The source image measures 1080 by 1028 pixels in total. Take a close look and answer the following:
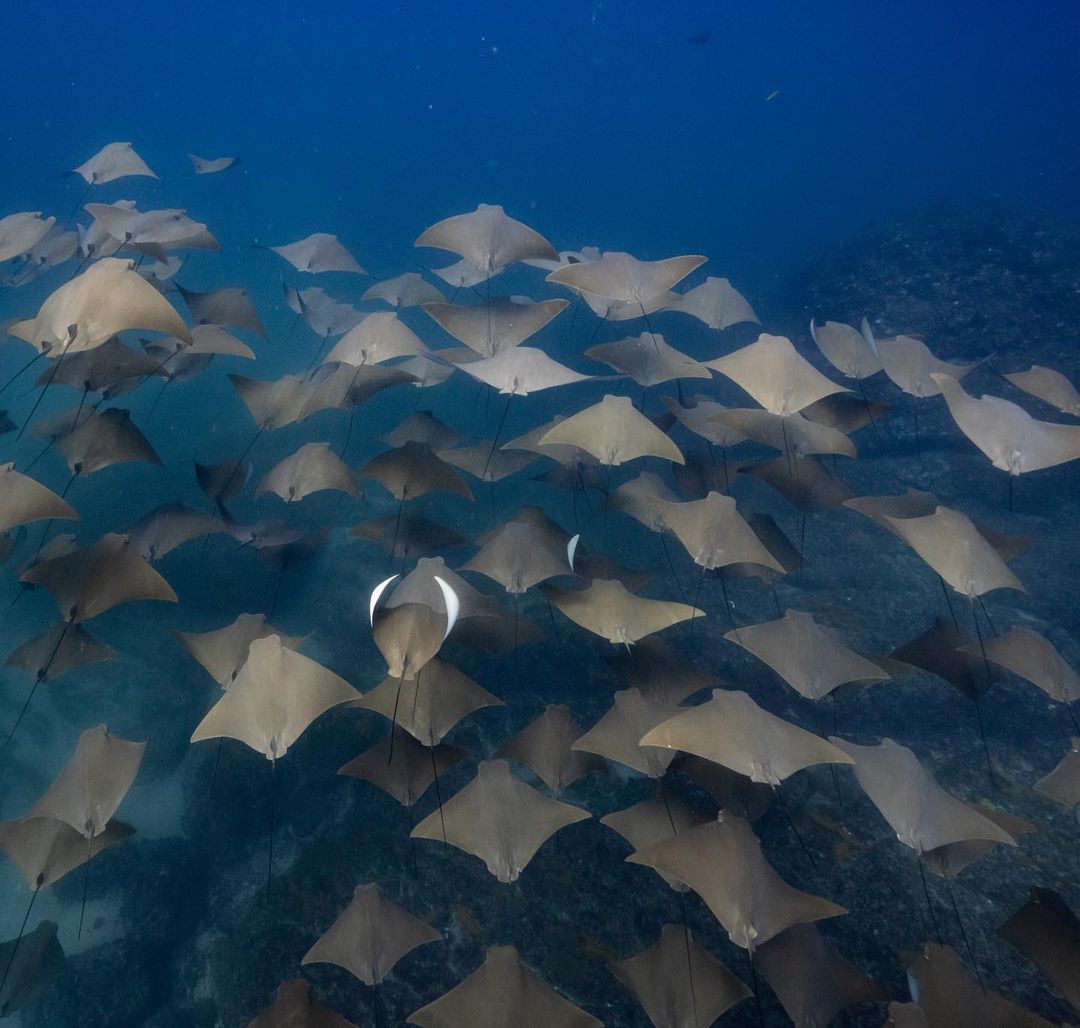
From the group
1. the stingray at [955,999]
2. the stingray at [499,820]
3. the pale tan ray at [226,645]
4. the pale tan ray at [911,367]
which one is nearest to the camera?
the stingray at [955,999]

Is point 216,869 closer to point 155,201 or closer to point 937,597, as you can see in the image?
point 937,597

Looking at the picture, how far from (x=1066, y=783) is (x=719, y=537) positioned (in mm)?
2181

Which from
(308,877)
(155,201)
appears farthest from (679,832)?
(155,201)

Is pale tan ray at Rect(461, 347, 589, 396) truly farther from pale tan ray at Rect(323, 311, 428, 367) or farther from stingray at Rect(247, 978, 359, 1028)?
stingray at Rect(247, 978, 359, 1028)

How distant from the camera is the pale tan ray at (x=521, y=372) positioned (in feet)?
14.4

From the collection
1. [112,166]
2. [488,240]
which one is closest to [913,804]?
[488,240]

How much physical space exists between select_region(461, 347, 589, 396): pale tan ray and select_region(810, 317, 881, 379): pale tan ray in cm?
272

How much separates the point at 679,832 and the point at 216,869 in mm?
3023

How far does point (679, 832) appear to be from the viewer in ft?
10.00

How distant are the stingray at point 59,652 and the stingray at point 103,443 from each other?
1.12m

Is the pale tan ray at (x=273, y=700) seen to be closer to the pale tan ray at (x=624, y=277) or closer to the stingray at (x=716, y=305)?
the pale tan ray at (x=624, y=277)

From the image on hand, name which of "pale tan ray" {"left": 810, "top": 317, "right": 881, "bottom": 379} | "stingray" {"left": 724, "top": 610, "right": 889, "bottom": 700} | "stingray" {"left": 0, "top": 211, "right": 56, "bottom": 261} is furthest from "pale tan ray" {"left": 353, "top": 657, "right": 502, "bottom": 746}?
"stingray" {"left": 0, "top": 211, "right": 56, "bottom": 261}

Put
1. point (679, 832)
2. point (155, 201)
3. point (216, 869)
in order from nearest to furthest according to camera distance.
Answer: point (679, 832) → point (216, 869) → point (155, 201)

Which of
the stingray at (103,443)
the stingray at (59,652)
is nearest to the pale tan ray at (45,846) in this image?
the stingray at (59,652)
